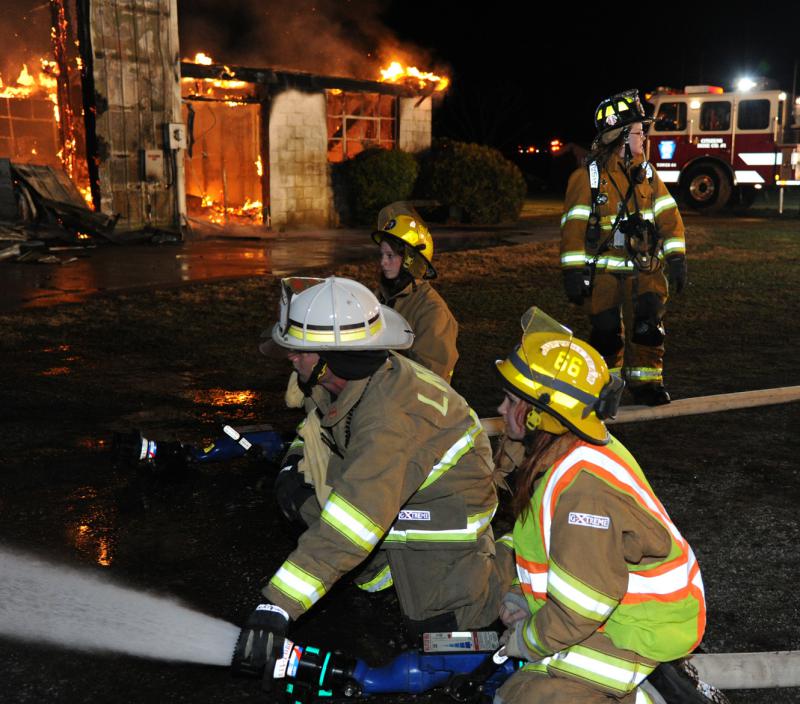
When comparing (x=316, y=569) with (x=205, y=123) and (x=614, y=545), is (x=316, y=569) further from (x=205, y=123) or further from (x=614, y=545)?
(x=205, y=123)

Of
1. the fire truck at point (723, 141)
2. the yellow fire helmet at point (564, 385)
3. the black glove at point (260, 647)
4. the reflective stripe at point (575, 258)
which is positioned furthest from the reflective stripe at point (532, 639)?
the fire truck at point (723, 141)

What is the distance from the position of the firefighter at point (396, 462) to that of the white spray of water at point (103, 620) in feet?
2.40

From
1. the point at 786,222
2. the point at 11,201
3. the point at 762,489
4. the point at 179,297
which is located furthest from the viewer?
the point at 786,222

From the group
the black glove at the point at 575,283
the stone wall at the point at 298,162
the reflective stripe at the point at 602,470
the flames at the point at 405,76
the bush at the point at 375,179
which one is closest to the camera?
the reflective stripe at the point at 602,470

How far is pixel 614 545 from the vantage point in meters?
2.27

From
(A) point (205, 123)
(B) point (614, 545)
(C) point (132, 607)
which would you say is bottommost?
(C) point (132, 607)

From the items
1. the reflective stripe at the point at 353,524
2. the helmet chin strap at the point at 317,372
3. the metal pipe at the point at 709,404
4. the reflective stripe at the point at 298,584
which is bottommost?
the metal pipe at the point at 709,404

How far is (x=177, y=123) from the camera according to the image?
17438mm

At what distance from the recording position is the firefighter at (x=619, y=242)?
19.7 ft

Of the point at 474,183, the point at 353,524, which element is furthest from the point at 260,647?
the point at 474,183

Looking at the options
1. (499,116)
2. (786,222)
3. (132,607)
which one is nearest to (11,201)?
(132,607)

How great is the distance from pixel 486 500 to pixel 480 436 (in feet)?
0.72

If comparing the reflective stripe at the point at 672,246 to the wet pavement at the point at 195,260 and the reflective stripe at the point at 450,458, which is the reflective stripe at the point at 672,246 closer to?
the reflective stripe at the point at 450,458

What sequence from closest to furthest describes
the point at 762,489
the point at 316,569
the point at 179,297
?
the point at 316,569
the point at 762,489
the point at 179,297
